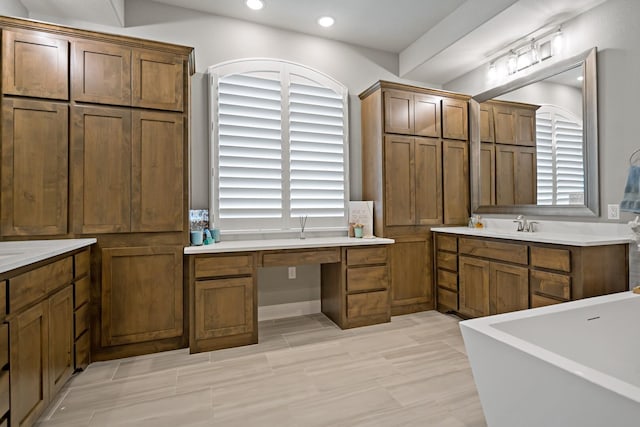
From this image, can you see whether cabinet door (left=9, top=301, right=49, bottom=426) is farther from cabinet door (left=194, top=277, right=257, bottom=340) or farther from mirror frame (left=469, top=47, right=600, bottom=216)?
mirror frame (left=469, top=47, right=600, bottom=216)

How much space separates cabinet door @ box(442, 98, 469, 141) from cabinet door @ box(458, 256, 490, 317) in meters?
1.48

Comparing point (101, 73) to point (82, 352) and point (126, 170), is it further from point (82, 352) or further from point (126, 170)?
point (82, 352)

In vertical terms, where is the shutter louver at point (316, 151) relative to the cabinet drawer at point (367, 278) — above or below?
above

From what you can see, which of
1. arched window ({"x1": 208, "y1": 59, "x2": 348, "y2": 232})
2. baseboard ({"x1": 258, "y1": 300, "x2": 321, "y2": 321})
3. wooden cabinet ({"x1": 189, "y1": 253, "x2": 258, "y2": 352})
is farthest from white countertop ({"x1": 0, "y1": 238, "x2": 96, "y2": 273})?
baseboard ({"x1": 258, "y1": 300, "x2": 321, "y2": 321})

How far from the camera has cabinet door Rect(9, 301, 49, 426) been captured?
4.90ft

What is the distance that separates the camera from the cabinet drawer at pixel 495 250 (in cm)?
267

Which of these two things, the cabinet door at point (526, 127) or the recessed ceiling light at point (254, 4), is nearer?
the recessed ceiling light at point (254, 4)

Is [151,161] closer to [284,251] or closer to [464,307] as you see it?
[284,251]

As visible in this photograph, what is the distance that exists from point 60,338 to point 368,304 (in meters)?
2.40

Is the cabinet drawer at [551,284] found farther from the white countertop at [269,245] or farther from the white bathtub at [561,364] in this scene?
the white countertop at [269,245]

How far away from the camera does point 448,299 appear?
11.3 ft

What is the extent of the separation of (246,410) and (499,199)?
322 cm

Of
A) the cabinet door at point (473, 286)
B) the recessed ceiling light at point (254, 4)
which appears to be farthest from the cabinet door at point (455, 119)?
the recessed ceiling light at point (254, 4)

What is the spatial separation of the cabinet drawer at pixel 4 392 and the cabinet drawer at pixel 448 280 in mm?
3428
